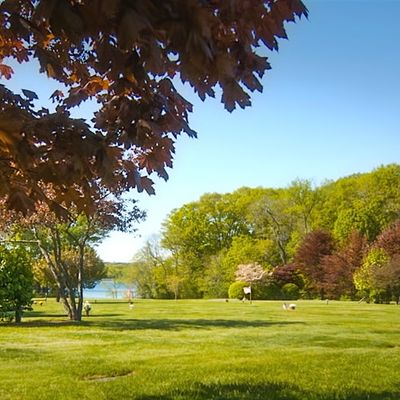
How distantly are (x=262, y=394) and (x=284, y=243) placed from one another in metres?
52.7

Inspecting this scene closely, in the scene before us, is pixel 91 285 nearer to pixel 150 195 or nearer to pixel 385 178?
pixel 385 178

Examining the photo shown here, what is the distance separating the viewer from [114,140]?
105 inches

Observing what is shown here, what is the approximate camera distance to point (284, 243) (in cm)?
5766

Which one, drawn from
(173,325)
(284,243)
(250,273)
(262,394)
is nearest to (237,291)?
(250,273)

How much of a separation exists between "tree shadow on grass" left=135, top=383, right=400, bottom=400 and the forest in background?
30670 mm

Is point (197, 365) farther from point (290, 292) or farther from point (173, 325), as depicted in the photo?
point (290, 292)

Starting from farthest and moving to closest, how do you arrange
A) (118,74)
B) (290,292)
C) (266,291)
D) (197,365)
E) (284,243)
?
(284,243)
(290,292)
(266,291)
(197,365)
(118,74)

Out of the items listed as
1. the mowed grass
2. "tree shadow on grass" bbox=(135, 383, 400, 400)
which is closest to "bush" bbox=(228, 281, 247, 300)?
the mowed grass

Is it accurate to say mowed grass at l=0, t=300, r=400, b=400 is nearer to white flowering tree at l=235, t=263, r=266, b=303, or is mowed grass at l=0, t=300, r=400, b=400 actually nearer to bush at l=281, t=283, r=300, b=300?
white flowering tree at l=235, t=263, r=266, b=303

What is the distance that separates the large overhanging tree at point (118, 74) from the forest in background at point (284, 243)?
34608 millimetres

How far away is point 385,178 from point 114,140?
2121 inches

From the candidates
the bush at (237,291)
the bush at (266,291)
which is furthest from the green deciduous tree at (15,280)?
the bush at (266,291)

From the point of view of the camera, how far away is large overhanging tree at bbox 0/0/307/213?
5.76 feet

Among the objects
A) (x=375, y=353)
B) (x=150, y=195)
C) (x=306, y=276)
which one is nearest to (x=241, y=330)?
(x=375, y=353)
